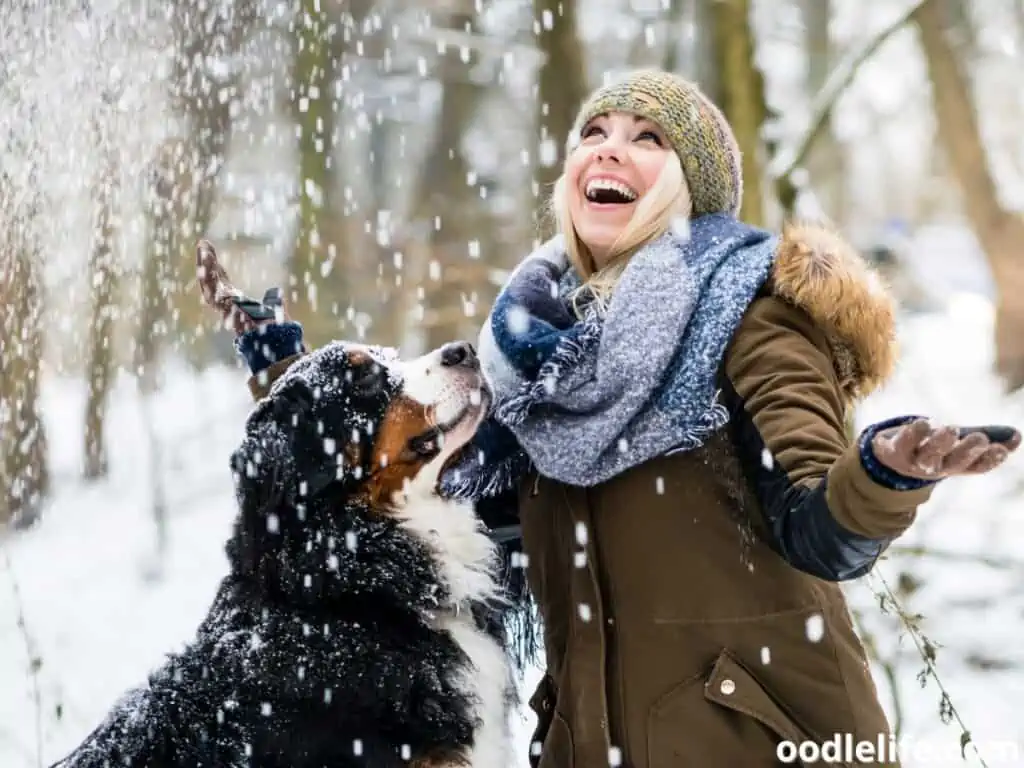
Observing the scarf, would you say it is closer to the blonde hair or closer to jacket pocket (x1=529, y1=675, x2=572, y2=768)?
the blonde hair

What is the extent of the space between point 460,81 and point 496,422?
8858 millimetres

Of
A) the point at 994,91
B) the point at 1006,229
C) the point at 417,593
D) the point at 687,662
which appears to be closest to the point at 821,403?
the point at 687,662

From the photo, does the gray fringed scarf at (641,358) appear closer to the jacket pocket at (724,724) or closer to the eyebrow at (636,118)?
the eyebrow at (636,118)

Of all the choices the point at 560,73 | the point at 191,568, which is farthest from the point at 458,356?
the point at 191,568

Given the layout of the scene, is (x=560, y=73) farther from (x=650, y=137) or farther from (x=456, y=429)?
(x=456, y=429)

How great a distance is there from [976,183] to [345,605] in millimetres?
7319

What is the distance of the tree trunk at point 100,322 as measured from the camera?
27.3ft

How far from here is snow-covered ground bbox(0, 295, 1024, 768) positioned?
17.5 feet

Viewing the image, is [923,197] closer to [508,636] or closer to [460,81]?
[460,81]

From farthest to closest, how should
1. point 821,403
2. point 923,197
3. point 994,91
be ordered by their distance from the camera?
point 923,197 < point 994,91 < point 821,403

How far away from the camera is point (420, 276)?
9414 millimetres

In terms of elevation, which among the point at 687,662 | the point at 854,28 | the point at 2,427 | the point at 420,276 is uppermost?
the point at 854,28

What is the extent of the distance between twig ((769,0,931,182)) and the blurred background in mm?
20

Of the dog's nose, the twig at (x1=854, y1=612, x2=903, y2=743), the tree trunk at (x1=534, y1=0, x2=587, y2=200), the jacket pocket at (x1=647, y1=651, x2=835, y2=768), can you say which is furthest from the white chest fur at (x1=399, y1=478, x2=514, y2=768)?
the tree trunk at (x1=534, y1=0, x2=587, y2=200)
